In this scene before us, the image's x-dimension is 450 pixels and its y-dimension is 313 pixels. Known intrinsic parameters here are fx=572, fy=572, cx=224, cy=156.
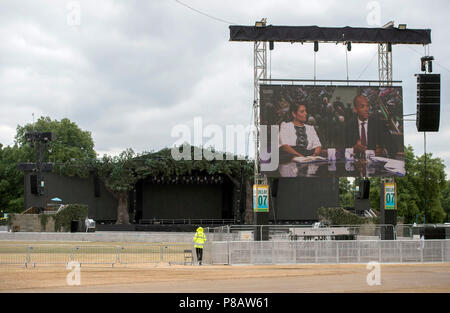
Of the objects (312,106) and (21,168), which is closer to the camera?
(312,106)

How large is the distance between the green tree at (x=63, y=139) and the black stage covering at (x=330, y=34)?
49844 millimetres

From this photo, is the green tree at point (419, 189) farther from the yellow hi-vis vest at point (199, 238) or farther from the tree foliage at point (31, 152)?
the yellow hi-vis vest at point (199, 238)

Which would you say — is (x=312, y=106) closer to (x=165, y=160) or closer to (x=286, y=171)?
(x=286, y=171)

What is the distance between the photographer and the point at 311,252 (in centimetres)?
2117

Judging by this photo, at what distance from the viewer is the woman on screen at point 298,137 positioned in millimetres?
Result: 27938

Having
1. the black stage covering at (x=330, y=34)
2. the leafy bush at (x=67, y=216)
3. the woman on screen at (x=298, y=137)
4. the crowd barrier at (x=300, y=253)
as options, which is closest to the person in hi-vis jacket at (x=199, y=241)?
the crowd barrier at (x=300, y=253)

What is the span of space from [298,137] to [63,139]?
55825 millimetres

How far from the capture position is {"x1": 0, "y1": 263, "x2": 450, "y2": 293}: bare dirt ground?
13914 millimetres

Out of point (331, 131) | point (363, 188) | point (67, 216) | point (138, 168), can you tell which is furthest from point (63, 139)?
point (331, 131)

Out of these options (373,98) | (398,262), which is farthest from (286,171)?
(398,262)

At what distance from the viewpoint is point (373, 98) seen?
2873 centimetres
